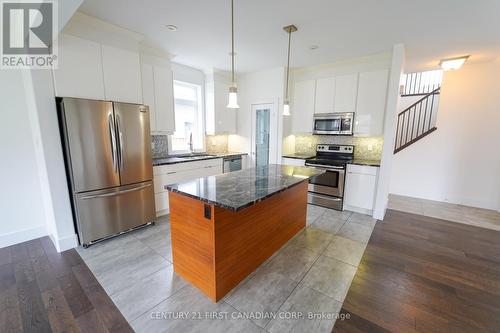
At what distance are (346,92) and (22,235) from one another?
5565mm

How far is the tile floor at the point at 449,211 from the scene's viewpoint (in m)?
3.63

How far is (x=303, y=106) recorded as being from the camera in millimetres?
4508

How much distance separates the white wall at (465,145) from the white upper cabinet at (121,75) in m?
5.88

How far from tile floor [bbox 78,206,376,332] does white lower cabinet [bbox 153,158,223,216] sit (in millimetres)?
631

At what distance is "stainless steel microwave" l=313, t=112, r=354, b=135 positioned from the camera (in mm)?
Result: 3967

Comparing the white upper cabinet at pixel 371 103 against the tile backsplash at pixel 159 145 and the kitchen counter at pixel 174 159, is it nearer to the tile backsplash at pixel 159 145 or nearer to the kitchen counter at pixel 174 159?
the kitchen counter at pixel 174 159

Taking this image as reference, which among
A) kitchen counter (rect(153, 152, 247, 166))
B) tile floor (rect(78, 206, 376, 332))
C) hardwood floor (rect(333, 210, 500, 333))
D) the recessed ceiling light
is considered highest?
the recessed ceiling light

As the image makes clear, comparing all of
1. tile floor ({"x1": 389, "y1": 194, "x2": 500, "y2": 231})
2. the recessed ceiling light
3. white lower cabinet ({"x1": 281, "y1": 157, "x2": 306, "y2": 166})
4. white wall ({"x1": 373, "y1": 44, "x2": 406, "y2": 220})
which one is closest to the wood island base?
white lower cabinet ({"x1": 281, "y1": 157, "x2": 306, "y2": 166})

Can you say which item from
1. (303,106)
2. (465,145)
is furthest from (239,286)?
(465,145)

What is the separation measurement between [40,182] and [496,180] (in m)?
7.87

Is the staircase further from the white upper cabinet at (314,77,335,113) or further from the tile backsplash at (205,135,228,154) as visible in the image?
the tile backsplash at (205,135,228,154)

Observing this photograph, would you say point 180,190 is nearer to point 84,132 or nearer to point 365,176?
point 84,132

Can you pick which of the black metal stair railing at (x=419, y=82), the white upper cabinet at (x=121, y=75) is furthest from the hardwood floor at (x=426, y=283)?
the black metal stair railing at (x=419, y=82)

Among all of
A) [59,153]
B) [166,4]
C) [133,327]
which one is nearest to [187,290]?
[133,327]
